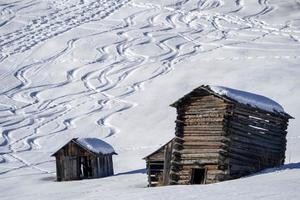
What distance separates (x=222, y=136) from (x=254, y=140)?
151 centimetres

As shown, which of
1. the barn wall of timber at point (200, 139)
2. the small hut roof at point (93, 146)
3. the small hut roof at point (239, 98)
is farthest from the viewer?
the small hut roof at point (93, 146)

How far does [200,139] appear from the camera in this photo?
27219 mm

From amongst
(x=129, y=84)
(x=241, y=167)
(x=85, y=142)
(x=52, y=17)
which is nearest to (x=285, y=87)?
(x=129, y=84)

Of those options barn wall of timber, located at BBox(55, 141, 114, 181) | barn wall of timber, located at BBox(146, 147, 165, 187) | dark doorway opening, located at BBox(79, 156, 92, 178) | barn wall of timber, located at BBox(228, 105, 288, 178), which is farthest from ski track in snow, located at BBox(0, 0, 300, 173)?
barn wall of timber, located at BBox(228, 105, 288, 178)

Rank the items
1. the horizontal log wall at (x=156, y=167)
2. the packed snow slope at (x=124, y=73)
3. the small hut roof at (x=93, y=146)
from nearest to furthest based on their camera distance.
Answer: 1. the horizontal log wall at (x=156, y=167)
2. the small hut roof at (x=93, y=146)
3. the packed snow slope at (x=124, y=73)

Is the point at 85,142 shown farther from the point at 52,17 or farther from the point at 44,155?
the point at 52,17

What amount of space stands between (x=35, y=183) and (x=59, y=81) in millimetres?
32698

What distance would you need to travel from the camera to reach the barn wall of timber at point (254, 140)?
87.6 feet

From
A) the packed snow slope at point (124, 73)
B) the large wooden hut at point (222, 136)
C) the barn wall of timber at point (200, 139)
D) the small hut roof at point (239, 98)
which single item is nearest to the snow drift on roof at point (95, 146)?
the packed snow slope at point (124, 73)

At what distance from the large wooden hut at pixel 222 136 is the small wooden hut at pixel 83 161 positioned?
341 inches

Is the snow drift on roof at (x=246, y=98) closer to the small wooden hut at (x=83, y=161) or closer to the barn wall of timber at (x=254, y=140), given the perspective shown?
the barn wall of timber at (x=254, y=140)

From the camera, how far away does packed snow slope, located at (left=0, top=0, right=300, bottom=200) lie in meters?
37.7

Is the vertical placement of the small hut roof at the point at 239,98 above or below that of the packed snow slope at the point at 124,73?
above

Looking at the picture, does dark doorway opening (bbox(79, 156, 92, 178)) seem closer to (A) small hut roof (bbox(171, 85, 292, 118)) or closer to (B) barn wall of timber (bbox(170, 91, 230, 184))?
(B) barn wall of timber (bbox(170, 91, 230, 184))
